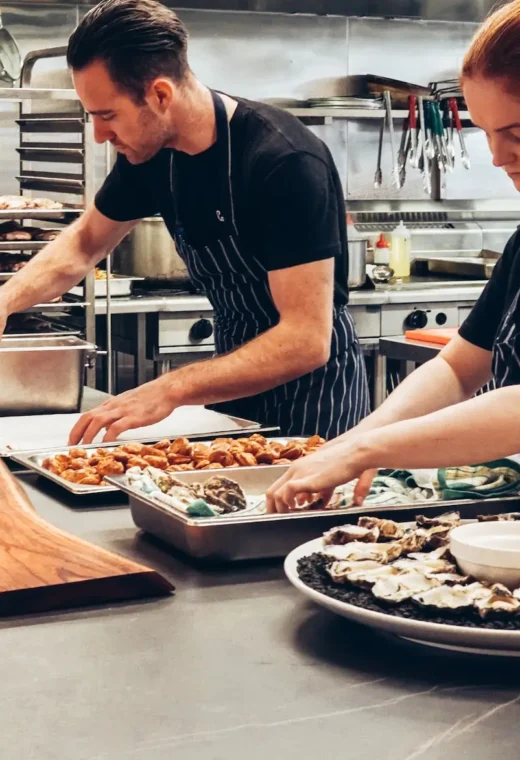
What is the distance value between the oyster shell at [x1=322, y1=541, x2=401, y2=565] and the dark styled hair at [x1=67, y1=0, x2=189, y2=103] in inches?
52.7

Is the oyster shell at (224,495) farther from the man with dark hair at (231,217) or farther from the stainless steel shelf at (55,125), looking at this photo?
the stainless steel shelf at (55,125)

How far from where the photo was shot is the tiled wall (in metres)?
4.95

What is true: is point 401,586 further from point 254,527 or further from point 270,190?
point 270,190

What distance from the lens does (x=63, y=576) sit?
1.28 metres

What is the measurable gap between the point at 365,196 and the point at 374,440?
14.1 feet

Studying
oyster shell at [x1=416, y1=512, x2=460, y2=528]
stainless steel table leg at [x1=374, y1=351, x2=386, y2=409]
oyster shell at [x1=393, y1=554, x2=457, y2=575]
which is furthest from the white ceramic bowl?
stainless steel table leg at [x1=374, y1=351, x2=386, y2=409]

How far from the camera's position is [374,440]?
1411 mm

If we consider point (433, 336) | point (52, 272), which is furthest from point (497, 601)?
point (433, 336)

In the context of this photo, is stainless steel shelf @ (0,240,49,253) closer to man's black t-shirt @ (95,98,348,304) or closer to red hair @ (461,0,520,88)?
man's black t-shirt @ (95,98,348,304)

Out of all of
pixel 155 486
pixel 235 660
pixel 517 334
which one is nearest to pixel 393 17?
pixel 517 334

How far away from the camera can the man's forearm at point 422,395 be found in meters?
1.83

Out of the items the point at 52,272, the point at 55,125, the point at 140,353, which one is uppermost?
the point at 55,125

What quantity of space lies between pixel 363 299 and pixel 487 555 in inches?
137

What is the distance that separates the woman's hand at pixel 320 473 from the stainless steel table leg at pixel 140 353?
9.58ft
